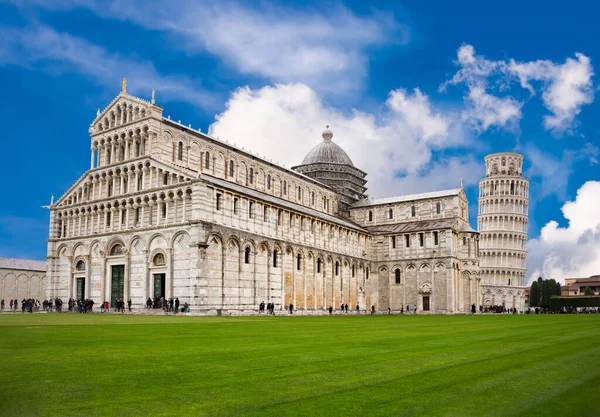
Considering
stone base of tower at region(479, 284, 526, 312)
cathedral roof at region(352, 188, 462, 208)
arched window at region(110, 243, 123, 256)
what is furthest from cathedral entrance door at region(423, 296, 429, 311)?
stone base of tower at region(479, 284, 526, 312)

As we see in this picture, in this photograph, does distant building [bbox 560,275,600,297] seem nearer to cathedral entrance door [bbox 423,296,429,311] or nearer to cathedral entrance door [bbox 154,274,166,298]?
cathedral entrance door [bbox 423,296,429,311]

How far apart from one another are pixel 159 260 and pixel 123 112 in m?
15.9

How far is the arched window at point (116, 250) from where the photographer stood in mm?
53266

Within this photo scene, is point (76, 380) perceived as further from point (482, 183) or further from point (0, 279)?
point (482, 183)

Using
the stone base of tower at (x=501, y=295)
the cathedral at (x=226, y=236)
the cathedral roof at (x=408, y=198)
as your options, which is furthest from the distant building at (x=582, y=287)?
the cathedral at (x=226, y=236)

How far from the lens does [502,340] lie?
18.6 meters

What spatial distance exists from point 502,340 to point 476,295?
61.1m

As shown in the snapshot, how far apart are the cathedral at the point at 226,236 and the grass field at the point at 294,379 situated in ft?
105

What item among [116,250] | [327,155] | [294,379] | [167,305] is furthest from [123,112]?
[294,379]

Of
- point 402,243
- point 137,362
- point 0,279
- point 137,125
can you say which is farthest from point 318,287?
point 137,362

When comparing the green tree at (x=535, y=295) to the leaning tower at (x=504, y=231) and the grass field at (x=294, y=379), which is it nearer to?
Result: the leaning tower at (x=504, y=231)

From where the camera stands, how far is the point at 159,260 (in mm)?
49906

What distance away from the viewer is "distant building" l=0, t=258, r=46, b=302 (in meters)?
74.2

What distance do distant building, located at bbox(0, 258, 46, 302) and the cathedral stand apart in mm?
20076
